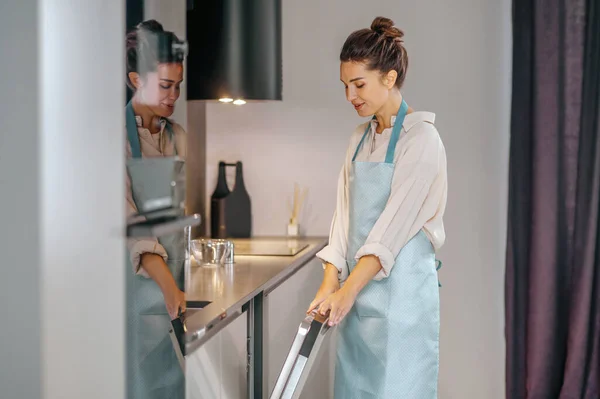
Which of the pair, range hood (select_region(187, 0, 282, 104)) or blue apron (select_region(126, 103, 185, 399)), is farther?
range hood (select_region(187, 0, 282, 104))

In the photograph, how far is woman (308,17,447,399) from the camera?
83.6 inches

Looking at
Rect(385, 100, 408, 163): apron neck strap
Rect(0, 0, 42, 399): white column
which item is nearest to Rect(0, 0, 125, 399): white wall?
Rect(0, 0, 42, 399): white column

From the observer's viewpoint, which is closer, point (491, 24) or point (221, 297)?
point (221, 297)

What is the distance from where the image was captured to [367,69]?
7.32 ft

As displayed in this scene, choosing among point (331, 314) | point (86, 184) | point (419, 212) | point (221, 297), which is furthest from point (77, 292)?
point (419, 212)

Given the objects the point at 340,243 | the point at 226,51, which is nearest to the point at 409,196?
the point at 340,243

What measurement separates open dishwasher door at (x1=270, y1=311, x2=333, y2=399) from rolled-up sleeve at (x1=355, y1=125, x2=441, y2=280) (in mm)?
405

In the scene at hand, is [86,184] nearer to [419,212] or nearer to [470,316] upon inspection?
[419,212]

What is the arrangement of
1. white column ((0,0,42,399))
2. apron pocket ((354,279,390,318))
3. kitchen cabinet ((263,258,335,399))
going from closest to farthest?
white column ((0,0,42,399))
apron pocket ((354,279,390,318))
kitchen cabinet ((263,258,335,399))

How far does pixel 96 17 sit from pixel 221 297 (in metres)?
1.27

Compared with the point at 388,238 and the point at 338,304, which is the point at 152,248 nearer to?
the point at 338,304

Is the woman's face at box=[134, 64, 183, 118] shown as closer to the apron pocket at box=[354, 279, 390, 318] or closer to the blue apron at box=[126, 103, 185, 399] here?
the blue apron at box=[126, 103, 185, 399]

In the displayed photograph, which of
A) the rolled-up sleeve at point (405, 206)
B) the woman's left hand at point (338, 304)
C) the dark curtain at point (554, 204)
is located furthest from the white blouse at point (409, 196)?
the dark curtain at point (554, 204)

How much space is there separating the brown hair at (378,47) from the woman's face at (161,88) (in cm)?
138
